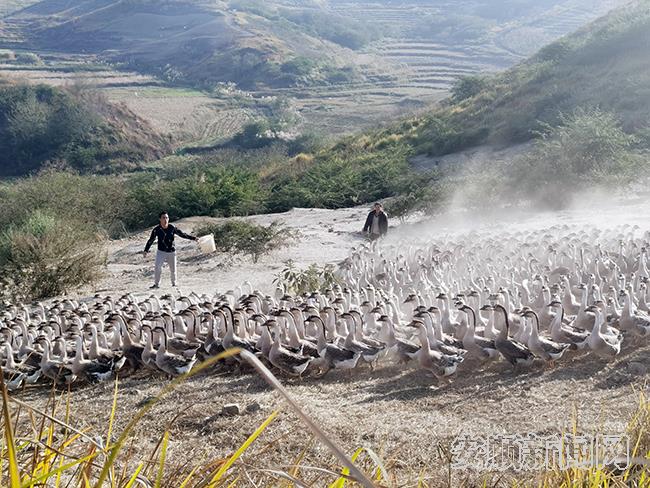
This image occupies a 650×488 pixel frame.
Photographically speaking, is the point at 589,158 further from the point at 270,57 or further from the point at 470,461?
the point at 270,57

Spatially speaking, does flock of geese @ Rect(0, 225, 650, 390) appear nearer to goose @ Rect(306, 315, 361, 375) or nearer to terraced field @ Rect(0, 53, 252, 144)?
goose @ Rect(306, 315, 361, 375)

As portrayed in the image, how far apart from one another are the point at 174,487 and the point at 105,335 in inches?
251

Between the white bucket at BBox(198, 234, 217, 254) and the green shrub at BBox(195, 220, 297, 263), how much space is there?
0.42 meters

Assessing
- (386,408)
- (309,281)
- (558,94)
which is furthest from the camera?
(558,94)

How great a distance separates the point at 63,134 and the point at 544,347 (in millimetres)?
50884

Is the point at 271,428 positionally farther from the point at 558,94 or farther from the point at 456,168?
the point at 558,94

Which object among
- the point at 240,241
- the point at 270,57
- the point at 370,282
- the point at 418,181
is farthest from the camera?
the point at 270,57

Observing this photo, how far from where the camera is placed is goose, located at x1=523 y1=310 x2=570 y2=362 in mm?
7160

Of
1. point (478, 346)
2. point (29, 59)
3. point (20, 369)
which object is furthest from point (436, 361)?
point (29, 59)

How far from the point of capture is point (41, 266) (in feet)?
46.4

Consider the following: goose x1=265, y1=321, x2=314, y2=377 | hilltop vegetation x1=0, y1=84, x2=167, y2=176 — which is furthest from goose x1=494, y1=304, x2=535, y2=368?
hilltop vegetation x1=0, y1=84, x2=167, y2=176

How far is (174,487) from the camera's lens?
2816 millimetres

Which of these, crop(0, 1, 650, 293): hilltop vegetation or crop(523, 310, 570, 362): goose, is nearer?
crop(523, 310, 570, 362): goose

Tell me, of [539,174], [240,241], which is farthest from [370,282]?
[539,174]
